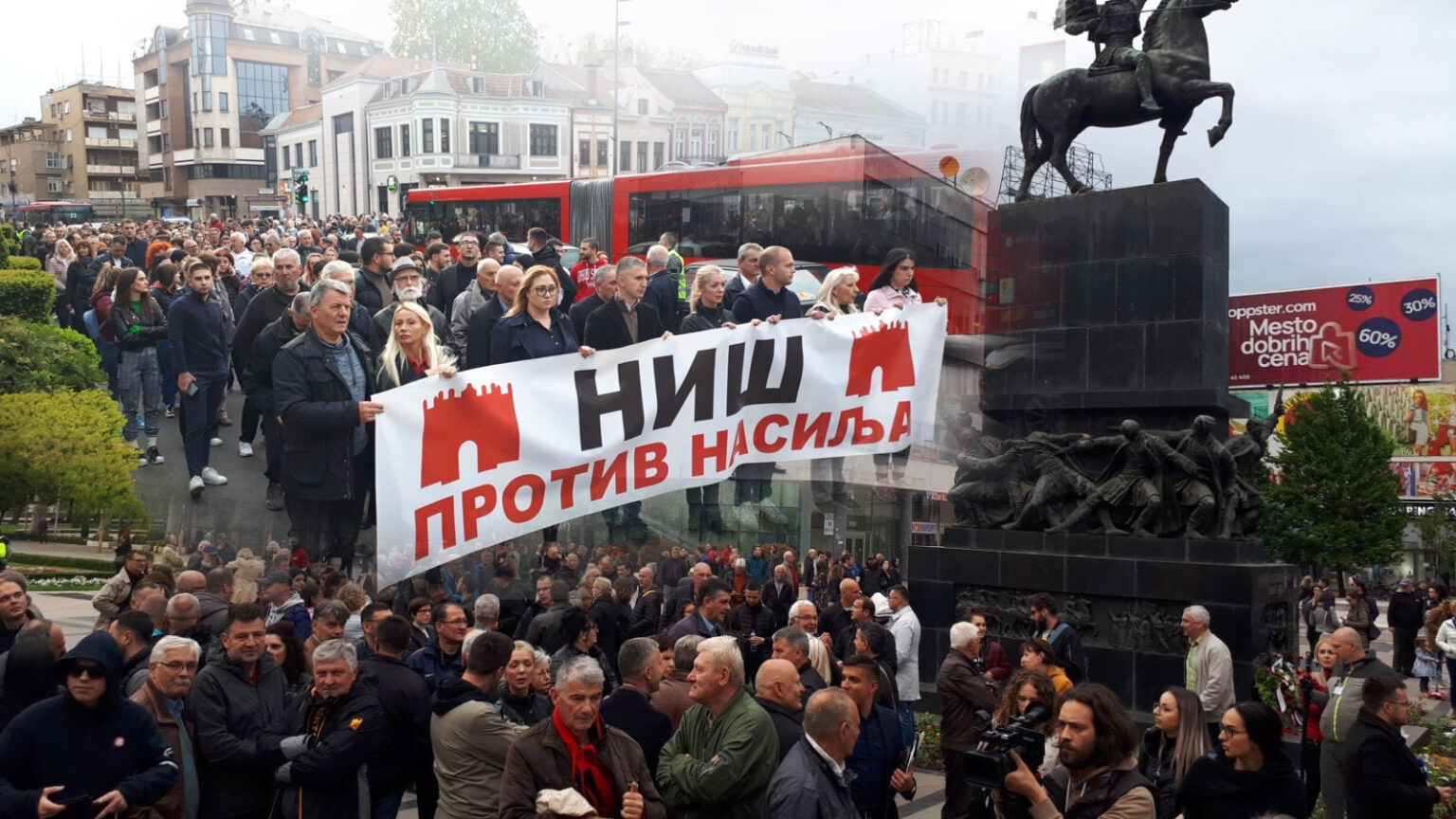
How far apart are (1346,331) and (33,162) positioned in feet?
257

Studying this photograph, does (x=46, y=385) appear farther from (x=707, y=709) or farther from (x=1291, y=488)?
(x=1291, y=488)

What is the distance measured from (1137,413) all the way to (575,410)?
5.93 metres

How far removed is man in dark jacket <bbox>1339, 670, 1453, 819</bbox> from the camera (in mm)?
5879

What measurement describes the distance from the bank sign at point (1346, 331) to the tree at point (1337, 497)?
8554 millimetres

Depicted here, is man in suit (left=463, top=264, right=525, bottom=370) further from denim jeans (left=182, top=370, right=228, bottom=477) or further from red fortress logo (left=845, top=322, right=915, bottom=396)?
red fortress logo (left=845, top=322, right=915, bottom=396)

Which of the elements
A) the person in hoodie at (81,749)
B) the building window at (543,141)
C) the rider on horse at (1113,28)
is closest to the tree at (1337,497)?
the building window at (543,141)

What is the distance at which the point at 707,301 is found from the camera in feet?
33.5

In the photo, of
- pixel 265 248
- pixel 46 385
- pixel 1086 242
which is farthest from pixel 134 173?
pixel 1086 242

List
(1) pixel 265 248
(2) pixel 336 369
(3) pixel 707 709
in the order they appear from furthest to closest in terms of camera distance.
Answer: (1) pixel 265 248 < (2) pixel 336 369 < (3) pixel 707 709

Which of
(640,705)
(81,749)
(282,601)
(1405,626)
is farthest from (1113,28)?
(1405,626)

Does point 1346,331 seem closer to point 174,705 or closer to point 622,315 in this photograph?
point 622,315

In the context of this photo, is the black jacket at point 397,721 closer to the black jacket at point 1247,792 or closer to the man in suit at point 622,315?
the black jacket at point 1247,792

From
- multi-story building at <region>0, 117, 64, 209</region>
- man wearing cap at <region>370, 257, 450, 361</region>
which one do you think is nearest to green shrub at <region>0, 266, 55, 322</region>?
man wearing cap at <region>370, 257, 450, 361</region>

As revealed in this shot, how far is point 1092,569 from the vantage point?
1143 cm
